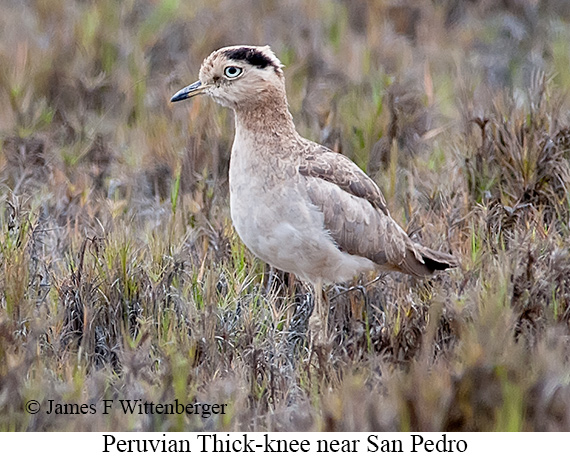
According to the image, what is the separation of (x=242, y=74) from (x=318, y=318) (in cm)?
120

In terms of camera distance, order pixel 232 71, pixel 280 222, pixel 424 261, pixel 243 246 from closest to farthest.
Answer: pixel 280 222, pixel 232 71, pixel 424 261, pixel 243 246

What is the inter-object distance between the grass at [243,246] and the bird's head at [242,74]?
849 millimetres

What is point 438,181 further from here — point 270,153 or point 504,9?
point 504,9

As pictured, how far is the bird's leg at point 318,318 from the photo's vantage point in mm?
4480

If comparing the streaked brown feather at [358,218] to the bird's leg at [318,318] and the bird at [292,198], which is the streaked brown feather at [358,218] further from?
the bird's leg at [318,318]

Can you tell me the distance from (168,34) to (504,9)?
3.20 metres

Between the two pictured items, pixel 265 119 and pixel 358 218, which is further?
pixel 358 218

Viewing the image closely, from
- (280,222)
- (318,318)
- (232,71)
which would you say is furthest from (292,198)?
(232,71)

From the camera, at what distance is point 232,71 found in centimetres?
473

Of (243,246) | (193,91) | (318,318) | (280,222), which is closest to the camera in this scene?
(280,222)

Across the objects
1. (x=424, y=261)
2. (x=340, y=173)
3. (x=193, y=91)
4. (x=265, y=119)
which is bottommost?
(x=424, y=261)

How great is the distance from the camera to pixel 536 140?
575cm

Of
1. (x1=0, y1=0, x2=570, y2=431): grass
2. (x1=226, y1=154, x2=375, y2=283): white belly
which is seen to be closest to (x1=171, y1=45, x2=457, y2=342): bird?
(x1=226, y1=154, x2=375, y2=283): white belly

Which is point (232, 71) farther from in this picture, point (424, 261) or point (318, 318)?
point (424, 261)
